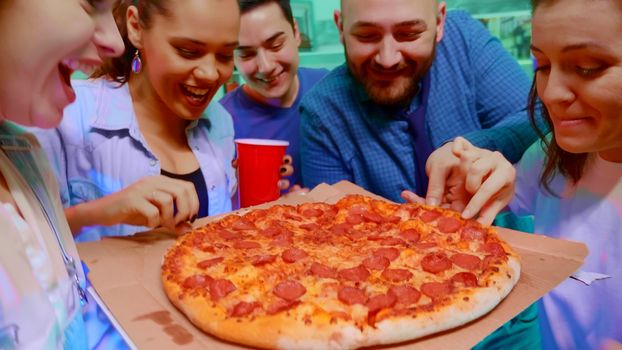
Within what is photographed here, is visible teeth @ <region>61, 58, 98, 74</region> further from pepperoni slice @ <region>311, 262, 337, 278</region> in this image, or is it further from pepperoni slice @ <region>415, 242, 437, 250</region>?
pepperoni slice @ <region>415, 242, 437, 250</region>

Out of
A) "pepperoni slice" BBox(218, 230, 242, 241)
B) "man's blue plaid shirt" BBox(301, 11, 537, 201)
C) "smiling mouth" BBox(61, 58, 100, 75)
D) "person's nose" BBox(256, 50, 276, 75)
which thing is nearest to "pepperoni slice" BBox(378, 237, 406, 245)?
"pepperoni slice" BBox(218, 230, 242, 241)

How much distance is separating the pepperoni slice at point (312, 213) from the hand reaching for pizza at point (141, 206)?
455 millimetres

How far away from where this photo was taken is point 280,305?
3.93 feet

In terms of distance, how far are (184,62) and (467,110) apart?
4.11 feet

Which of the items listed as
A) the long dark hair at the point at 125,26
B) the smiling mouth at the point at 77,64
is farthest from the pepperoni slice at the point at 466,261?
the long dark hair at the point at 125,26

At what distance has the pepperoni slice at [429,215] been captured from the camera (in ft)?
5.59

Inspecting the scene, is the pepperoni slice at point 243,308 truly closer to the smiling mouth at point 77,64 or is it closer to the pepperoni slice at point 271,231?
the pepperoni slice at point 271,231

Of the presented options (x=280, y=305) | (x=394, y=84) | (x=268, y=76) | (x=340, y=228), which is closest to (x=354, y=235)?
(x=340, y=228)

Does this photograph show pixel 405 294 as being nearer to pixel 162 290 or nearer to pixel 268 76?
pixel 162 290

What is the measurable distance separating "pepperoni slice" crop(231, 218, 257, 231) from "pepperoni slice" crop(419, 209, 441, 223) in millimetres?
570

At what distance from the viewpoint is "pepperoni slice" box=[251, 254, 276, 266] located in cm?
142

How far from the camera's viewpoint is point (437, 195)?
180 centimetres

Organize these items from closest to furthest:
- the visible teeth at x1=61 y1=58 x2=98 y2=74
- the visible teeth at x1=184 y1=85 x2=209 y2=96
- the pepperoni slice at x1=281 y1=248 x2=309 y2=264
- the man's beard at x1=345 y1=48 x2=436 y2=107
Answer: the visible teeth at x1=61 y1=58 x2=98 y2=74
the pepperoni slice at x1=281 y1=248 x2=309 y2=264
the visible teeth at x1=184 y1=85 x2=209 y2=96
the man's beard at x1=345 y1=48 x2=436 y2=107

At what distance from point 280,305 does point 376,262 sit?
0.36 m
